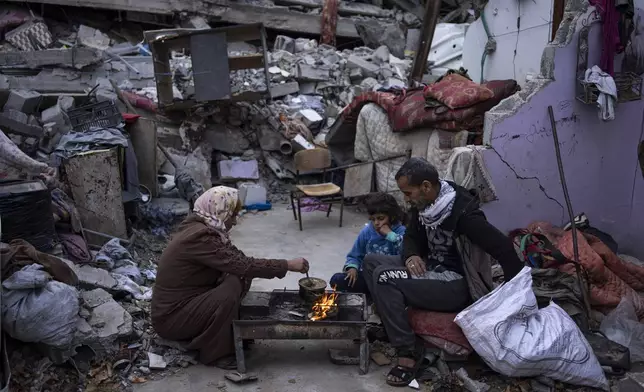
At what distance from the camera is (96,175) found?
254 inches

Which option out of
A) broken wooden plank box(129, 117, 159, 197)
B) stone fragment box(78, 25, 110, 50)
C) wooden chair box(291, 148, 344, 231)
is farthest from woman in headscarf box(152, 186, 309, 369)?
stone fragment box(78, 25, 110, 50)

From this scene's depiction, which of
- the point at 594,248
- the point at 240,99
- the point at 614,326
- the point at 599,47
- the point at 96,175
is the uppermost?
the point at 599,47

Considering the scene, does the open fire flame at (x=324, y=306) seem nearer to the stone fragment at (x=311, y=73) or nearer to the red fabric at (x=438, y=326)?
the red fabric at (x=438, y=326)

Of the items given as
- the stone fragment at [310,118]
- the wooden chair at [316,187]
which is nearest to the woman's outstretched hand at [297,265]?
the wooden chair at [316,187]

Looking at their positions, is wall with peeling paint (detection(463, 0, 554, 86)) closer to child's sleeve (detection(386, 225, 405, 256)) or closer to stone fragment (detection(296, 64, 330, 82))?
child's sleeve (detection(386, 225, 405, 256))

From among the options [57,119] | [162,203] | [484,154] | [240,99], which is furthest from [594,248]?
[57,119]

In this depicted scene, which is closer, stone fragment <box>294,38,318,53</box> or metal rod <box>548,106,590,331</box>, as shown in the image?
metal rod <box>548,106,590,331</box>

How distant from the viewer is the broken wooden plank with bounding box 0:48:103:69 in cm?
1127

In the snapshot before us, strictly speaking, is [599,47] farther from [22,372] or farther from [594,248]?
[22,372]

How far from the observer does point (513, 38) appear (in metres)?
8.25

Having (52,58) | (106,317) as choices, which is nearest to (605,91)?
(106,317)

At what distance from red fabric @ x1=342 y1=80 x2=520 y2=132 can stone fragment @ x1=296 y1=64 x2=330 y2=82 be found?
3585 mm

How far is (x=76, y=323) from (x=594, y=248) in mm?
4655

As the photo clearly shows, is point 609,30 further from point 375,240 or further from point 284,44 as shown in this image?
point 284,44
